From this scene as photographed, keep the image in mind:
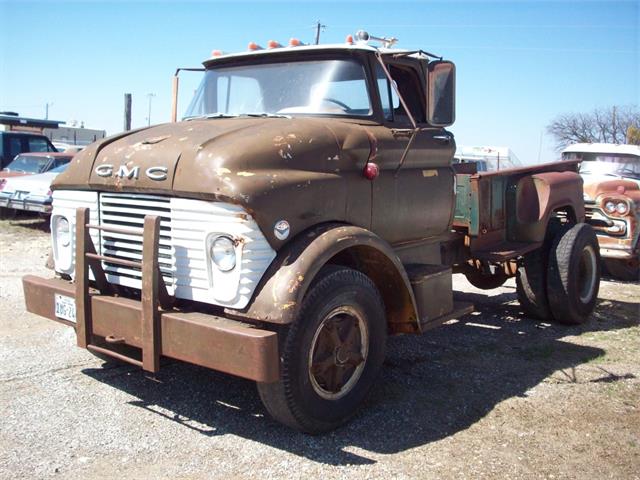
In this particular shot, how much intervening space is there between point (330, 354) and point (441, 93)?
2065 millimetres

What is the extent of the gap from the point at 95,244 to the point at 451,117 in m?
2.67

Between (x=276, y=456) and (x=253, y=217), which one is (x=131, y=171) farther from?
(x=276, y=456)

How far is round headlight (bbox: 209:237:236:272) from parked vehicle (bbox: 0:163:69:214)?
10439mm

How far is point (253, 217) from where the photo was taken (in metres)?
3.56

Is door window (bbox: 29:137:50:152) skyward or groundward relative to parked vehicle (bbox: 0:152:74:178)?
skyward

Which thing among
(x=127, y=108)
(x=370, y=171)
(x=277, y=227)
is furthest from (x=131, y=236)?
(x=127, y=108)

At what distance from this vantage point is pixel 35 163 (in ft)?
49.1

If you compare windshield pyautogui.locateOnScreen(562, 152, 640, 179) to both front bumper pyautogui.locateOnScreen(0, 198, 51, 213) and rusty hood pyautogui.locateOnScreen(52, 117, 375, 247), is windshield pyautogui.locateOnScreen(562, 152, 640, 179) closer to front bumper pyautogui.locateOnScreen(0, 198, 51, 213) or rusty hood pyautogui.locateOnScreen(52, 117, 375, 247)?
rusty hood pyautogui.locateOnScreen(52, 117, 375, 247)

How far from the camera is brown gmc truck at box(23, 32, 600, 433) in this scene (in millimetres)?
3611

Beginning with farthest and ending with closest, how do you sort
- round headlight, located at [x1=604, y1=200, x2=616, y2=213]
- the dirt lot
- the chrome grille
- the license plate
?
round headlight, located at [x1=604, y1=200, x2=616, y2=213], the license plate, the chrome grille, the dirt lot

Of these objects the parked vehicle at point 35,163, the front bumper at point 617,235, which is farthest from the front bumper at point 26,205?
the front bumper at point 617,235

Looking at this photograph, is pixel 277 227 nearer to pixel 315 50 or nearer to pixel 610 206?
pixel 315 50

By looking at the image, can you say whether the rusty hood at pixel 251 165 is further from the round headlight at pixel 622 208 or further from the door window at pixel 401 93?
the round headlight at pixel 622 208

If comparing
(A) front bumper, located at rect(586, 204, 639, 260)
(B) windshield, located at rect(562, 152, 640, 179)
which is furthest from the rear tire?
(B) windshield, located at rect(562, 152, 640, 179)
